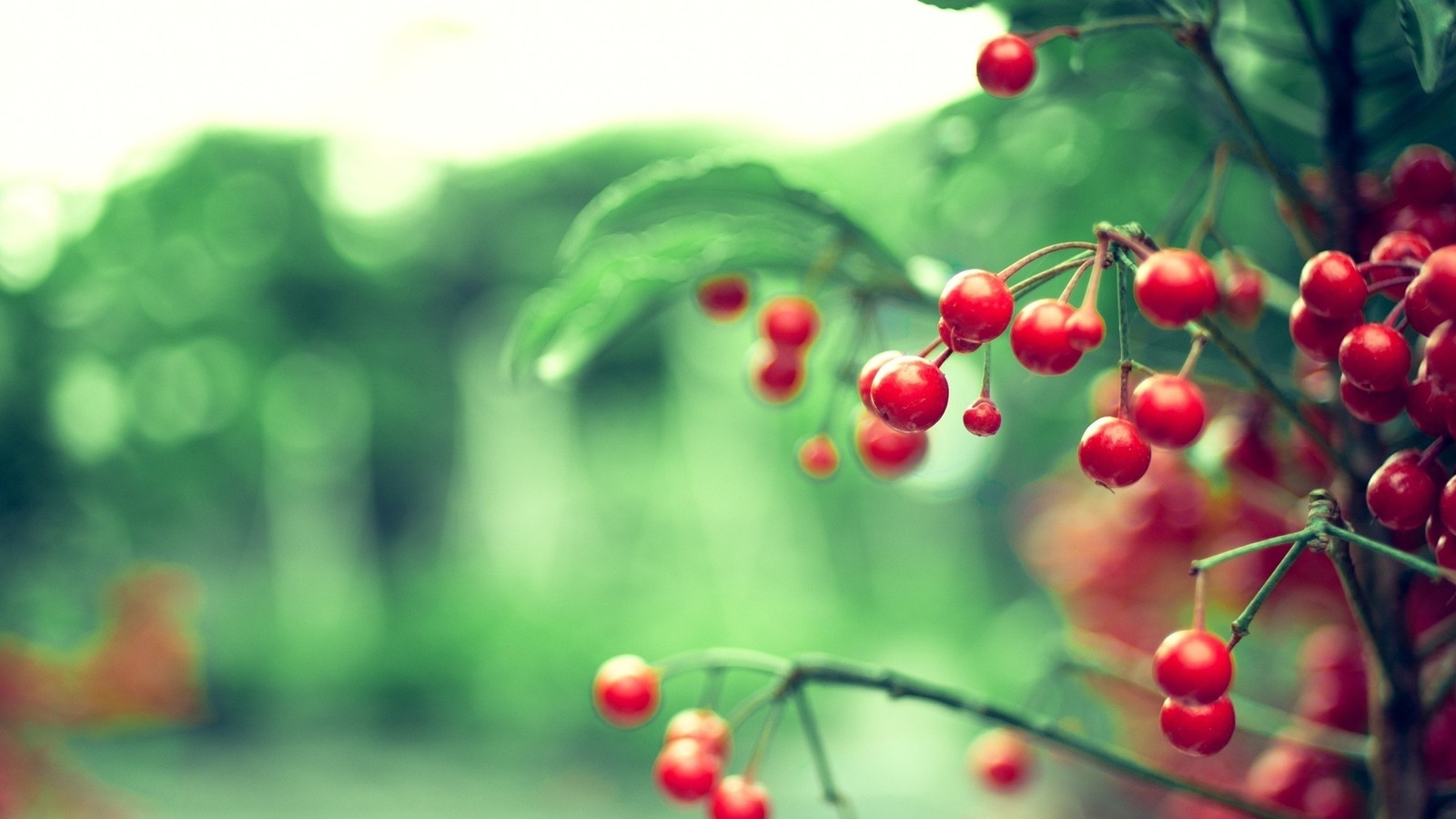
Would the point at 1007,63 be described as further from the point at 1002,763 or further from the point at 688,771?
the point at 1002,763

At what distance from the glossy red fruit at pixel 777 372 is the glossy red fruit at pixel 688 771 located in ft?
0.81

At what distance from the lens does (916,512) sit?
Answer: 9.75 m

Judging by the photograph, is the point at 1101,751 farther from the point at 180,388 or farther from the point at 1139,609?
the point at 180,388

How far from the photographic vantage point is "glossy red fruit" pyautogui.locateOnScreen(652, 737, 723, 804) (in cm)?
65

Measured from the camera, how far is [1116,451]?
457 millimetres

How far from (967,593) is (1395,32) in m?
8.04

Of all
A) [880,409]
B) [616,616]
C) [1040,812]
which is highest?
[880,409]

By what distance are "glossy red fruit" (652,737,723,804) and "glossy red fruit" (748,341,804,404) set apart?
0.25 metres

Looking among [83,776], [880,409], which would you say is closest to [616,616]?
[83,776]

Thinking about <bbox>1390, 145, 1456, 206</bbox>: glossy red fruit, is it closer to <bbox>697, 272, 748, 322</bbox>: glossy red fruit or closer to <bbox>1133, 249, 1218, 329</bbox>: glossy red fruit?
<bbox>1133, 249, 1218, 329</bbox>: glossy red fruit

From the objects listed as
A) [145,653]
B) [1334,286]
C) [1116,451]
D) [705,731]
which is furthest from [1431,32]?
[145,653]

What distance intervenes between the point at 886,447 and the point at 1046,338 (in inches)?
10.8

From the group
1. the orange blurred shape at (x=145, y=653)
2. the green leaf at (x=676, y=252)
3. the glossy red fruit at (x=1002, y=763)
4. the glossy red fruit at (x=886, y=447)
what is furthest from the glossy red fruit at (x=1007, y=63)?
the orange blurred shape at (x=145, y=653)

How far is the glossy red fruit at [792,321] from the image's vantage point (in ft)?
2.41
